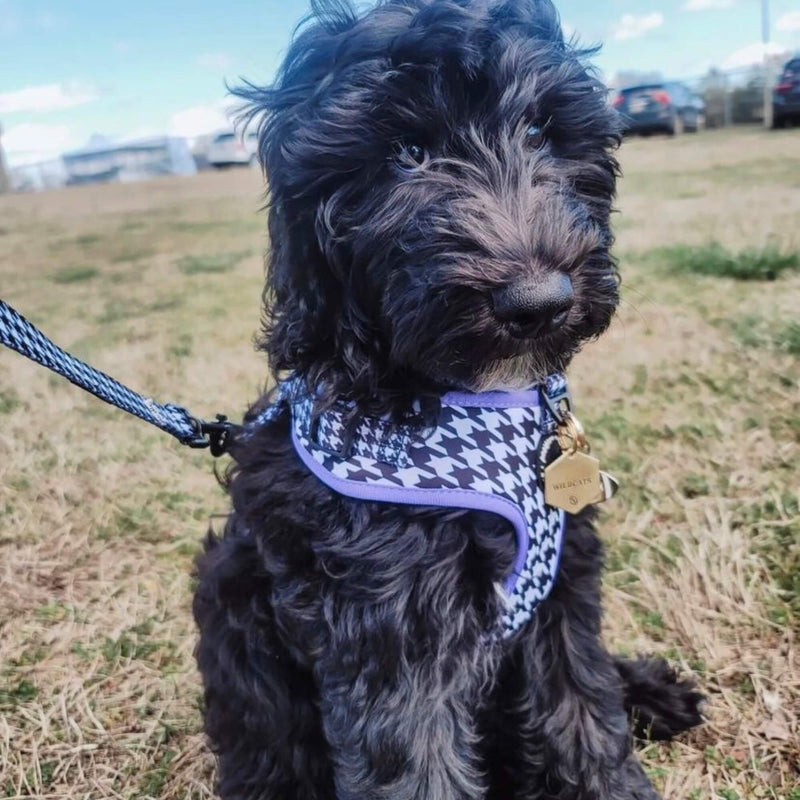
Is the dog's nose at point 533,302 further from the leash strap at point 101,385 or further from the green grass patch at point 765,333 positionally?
the green grass patch at point 765,333

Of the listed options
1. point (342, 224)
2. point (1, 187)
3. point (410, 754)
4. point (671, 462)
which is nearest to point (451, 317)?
point (342, 224)

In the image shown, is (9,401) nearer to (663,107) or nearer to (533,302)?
(533,302)

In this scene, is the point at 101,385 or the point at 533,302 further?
the point at 101,385

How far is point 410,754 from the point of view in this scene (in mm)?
1925

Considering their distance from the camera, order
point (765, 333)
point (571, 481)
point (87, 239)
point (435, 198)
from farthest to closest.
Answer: point (87, 239) < point (765, 333) < point (571, 481) < point (435, 198)

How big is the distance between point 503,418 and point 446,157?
0.59 metres

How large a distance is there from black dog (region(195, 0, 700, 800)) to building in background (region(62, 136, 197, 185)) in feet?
122

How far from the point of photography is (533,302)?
5.37 ft

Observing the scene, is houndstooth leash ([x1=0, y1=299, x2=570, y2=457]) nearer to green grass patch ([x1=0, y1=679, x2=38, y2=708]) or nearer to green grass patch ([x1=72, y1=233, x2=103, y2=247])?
green grass patch ([x1=0, y1=679, x2=38, y2=708])

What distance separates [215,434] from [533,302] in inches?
45.3

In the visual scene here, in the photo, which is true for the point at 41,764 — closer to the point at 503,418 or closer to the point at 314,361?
the point at 314,361

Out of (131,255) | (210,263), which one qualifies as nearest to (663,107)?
(131,255)

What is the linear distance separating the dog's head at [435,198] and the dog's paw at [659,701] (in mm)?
1129

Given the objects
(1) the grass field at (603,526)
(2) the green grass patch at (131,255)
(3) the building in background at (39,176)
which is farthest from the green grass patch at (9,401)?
(3) the building in background at (39,176)
